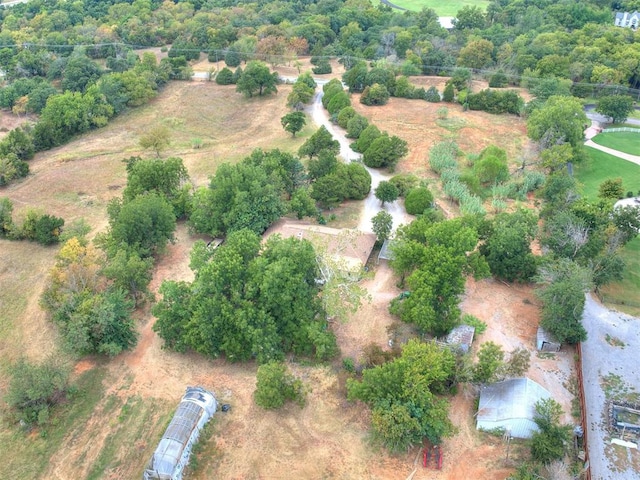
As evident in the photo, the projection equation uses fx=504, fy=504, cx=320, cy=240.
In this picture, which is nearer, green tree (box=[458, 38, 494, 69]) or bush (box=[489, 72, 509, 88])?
bush (box=[489, 72, 509, 88])

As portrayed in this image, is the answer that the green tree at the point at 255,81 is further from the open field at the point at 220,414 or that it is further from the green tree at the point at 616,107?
the green tree at the point at 616,107

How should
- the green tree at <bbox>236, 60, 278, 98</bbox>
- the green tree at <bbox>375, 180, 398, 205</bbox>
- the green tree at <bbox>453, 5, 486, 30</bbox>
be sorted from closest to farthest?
the green tree at <bbox>375, 180, 398, 205</bbox>, the green tree at <bbox>236, 60, 278, 98</bbox>, the green tree at <bbox>453, 5, 486, 30</bbox>

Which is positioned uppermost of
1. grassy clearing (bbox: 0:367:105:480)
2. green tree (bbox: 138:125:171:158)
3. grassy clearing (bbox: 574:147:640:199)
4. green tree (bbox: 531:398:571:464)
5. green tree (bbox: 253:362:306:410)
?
green tree (bbox: 138:125:171:158)

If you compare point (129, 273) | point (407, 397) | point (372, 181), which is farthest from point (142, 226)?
point (372, 181)

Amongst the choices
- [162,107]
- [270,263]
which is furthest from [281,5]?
[270,263]

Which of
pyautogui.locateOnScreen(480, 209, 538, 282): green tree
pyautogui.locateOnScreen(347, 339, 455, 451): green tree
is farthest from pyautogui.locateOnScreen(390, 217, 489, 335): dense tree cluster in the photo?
pyautogui.locateOnScreen(347, 339, 455, 451): green tree

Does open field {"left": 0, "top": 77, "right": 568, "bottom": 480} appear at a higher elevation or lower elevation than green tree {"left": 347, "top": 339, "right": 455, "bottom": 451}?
lower

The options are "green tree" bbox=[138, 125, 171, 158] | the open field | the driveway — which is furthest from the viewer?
"green tree" bbox=[138, 125, 171, 158]

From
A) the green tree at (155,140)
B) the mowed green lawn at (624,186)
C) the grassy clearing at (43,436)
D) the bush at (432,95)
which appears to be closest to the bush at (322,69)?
the bush at (432,95)

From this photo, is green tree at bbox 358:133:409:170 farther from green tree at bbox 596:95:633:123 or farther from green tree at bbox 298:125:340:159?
green tree at bbox 596:95:633:123
